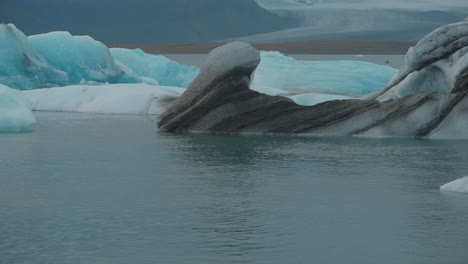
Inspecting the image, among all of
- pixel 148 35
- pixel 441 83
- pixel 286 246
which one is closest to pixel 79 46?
pixel 441 83

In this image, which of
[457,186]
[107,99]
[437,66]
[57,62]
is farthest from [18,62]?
[457,186]

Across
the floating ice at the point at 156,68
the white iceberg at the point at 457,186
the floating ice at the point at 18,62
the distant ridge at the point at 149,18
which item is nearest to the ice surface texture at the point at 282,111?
the white iceberg at the point at 457,186

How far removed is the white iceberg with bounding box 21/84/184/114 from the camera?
2542 centimetres

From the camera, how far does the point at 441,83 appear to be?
1942 cm

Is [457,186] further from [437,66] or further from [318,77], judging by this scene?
[318,77]

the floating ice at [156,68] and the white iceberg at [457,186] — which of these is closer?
the white iceberg at [457,186]

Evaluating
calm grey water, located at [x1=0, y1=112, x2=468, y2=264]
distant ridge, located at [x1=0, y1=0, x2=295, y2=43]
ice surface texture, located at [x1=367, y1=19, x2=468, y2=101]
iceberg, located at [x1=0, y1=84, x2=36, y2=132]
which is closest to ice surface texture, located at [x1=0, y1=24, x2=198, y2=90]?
iceberg, located at [x1=0, y1=84, x2=36, y2=132]

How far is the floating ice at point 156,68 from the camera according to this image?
36.5 meters

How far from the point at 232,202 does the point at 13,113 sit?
10.2 m

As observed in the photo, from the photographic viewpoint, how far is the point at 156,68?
37500 millimetres

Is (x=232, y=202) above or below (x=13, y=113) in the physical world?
below

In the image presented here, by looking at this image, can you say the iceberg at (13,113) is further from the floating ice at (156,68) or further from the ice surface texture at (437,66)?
the floating ice at (156,68)

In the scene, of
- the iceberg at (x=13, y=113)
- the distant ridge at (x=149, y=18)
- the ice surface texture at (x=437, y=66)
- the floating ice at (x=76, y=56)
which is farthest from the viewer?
the distant ridge at (x=149, y=18)

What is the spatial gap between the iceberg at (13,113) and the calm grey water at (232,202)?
2.09 m
